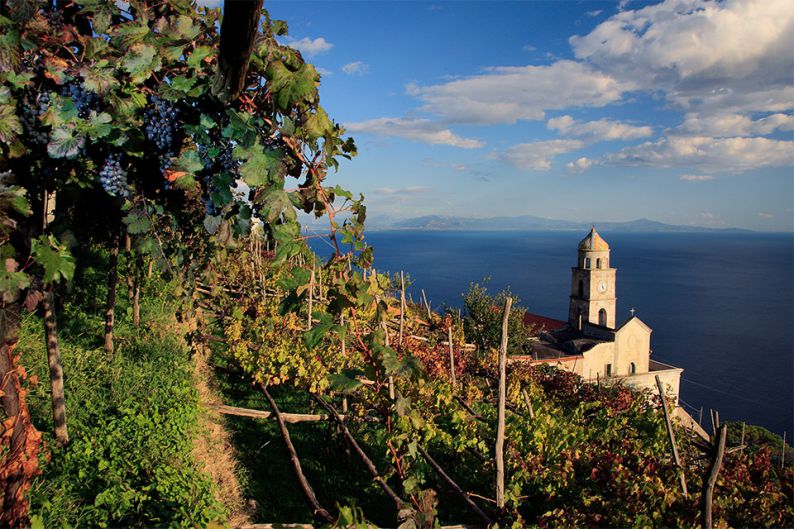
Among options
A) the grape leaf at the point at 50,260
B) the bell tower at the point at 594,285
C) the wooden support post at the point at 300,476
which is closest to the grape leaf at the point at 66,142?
the grape leaf at the point at 50,260

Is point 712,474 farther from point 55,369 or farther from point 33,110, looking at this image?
point 55,369

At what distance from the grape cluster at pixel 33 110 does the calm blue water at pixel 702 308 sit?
5.93 meters

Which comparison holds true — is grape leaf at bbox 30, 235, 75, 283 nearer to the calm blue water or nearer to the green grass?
the green grass

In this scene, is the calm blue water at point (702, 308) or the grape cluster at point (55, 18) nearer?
the grape cluster at point (55, 18)

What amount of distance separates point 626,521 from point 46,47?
5.09 m

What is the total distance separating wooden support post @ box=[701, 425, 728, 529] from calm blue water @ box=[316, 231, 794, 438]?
575 centimetres

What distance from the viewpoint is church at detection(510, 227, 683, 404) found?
95.2 ft

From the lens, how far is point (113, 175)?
215cm

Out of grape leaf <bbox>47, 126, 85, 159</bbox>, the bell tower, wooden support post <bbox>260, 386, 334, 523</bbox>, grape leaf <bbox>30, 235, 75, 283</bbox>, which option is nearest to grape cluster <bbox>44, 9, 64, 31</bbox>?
grape leaf <bbox>47, 126, 85, 159</bbox>

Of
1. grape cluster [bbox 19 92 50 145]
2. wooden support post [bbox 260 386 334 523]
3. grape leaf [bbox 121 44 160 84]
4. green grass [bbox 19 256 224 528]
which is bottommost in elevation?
wooden support post [bbox 260 386 334 523]

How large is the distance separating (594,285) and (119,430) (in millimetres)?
34016

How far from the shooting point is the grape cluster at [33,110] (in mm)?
2104

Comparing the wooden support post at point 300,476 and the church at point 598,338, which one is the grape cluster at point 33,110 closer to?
the wooden support post at point 300,476

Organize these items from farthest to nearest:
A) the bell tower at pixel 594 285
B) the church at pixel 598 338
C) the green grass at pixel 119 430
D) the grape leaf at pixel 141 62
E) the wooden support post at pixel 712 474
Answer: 1. the bell tower at pixel 594 285
2. the church at pixel 598 338
3. the green grass at pixel 119 430
4. the wooden support post at pixel 712 474
5. the grape leaf at pixel 141 62
